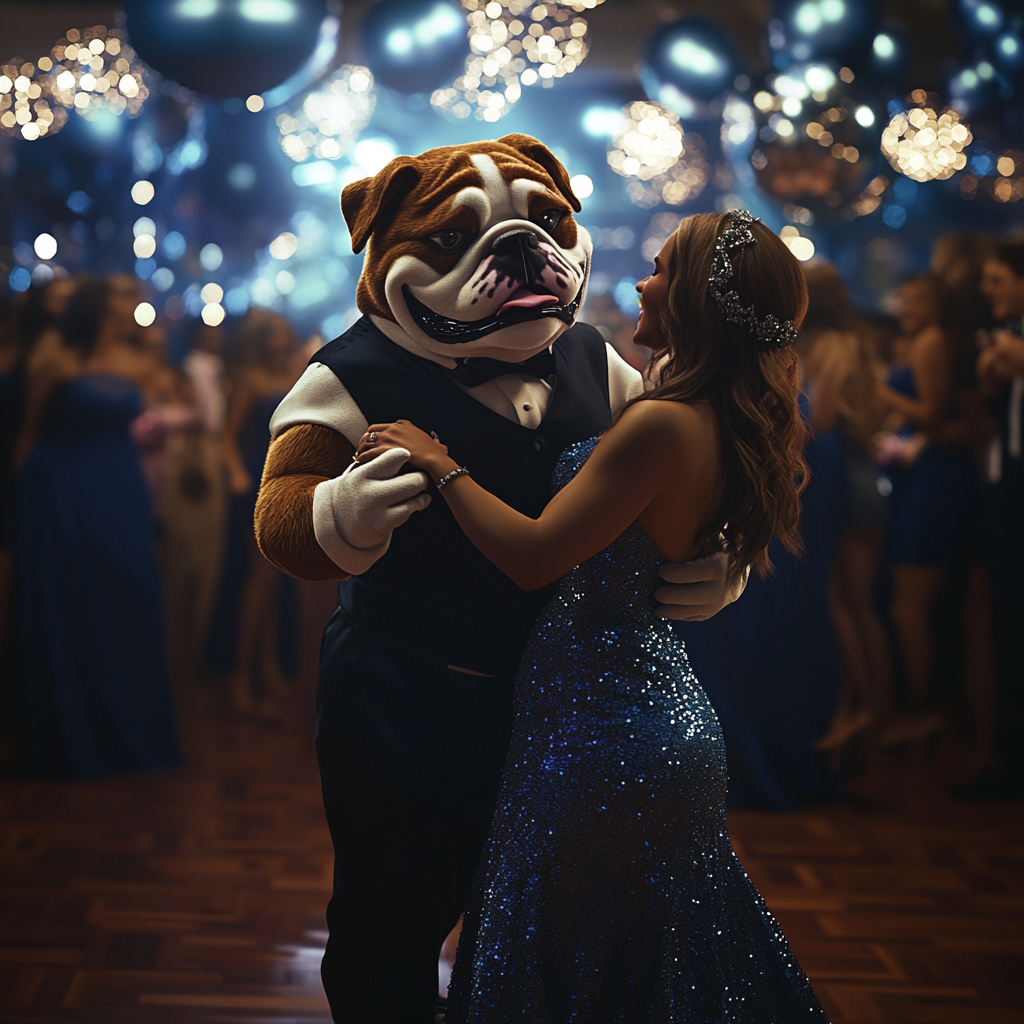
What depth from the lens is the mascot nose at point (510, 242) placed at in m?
1.38

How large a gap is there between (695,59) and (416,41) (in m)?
1.27

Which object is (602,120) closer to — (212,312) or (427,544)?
(212,312)

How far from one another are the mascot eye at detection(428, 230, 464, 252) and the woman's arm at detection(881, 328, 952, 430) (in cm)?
242

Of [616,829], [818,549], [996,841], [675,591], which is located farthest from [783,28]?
[616,829]

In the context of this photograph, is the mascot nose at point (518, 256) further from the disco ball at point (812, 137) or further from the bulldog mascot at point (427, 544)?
the disco ball at point (812, 137)

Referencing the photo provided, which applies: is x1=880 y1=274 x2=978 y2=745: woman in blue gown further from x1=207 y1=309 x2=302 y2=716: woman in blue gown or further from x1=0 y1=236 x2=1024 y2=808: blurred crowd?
x1=207 y1=309 x2=302 y2=716: woman in blue gown

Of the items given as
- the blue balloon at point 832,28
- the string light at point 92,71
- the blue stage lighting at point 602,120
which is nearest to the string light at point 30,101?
the string light at point 92,71

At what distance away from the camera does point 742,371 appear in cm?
139

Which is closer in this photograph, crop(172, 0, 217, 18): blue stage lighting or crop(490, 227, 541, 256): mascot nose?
crop(490, 227, 541, 256): mascot nose

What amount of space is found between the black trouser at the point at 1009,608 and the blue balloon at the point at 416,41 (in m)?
2.56

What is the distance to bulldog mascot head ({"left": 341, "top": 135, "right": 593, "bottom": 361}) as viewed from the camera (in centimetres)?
138

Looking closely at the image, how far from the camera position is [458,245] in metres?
1.41

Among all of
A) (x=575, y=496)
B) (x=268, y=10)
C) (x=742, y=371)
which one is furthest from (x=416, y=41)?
(x=575, y=496)

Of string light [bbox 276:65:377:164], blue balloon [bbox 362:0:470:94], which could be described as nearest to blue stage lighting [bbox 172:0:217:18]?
blue balloon [bbox 362:0:470:94]
